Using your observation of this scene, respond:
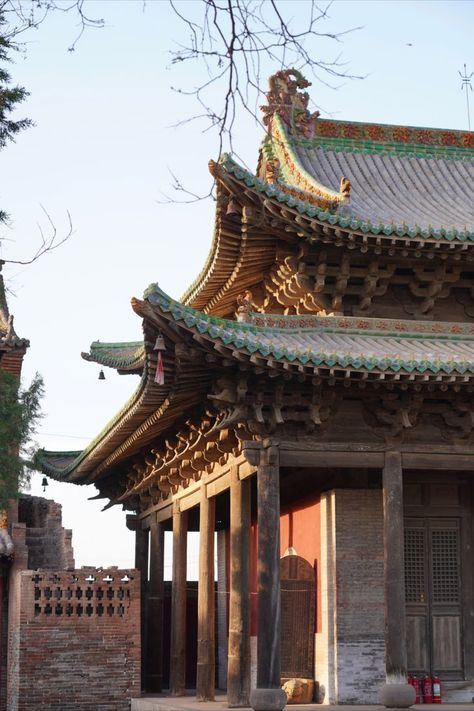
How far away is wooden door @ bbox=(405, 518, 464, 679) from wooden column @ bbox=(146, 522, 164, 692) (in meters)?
7.53

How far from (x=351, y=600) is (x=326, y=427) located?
9.03ft

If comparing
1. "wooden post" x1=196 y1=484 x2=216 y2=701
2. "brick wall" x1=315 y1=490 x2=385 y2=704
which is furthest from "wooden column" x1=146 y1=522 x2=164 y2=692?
"brick wall" x1=315 y1=490 x2=385 y2=704

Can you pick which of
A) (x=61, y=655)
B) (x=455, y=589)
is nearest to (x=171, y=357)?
(x=455, y=589)

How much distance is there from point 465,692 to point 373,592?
2104mm

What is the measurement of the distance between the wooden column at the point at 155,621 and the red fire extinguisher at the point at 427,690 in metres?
7.93

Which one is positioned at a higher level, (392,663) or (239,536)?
(239,536)

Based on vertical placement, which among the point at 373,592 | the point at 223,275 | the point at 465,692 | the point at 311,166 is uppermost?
the point at 311,166

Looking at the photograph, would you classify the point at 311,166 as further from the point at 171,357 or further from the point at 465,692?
the point at 465,692

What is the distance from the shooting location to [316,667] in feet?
65.1

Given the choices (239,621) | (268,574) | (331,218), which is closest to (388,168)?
(331,218)

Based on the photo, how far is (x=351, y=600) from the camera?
1938 centimetres

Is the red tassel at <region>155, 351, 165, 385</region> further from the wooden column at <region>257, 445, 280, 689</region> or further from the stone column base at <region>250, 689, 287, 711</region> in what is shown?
the stone column base at <region>250, 689, 287, 711</region>

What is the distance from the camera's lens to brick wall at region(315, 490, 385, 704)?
62.6 feet

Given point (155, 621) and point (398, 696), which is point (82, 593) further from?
point (398, 696)
